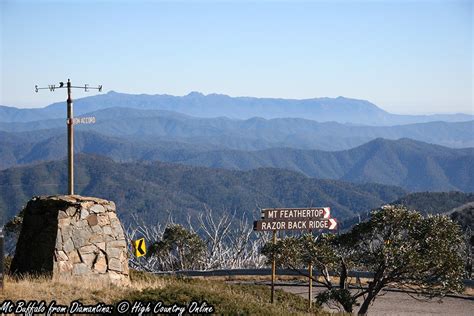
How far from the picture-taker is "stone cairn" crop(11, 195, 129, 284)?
16312 millimetres

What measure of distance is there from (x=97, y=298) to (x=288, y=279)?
1860cm

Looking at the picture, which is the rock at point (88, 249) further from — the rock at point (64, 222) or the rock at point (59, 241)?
the rock at point (64, 222)

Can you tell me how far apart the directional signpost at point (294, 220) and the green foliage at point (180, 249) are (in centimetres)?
1526

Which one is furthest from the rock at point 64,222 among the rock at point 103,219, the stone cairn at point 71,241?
the rock at point 103,219

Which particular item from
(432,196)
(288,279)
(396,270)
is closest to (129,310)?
(396,270)

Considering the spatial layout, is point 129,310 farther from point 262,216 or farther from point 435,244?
point 435,244

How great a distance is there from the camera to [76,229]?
54.4 ft

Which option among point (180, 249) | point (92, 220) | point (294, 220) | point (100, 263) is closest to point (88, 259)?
point (100, 263)

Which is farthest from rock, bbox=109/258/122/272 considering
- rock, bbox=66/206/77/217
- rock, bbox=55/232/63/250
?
rock, bbox=66/206/77/217

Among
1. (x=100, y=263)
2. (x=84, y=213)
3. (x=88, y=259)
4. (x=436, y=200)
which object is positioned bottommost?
(x=436, y=200)

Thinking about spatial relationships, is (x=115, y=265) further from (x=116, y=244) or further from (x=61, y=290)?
(x=61, y=290)

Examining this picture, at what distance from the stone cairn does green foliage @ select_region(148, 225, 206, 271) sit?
679 inches

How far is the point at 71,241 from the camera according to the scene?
16.5 metres

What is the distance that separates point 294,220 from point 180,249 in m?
16.8
